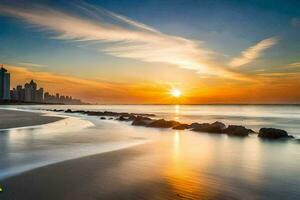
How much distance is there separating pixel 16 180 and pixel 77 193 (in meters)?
2.44

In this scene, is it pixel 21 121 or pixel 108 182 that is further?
pixel 21 121

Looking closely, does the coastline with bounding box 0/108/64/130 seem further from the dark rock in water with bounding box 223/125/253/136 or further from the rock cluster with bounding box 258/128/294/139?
the rock cluster with bounding box 258/128/294/139

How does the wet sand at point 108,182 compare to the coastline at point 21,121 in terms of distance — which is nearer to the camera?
the wet sand at point 108,182

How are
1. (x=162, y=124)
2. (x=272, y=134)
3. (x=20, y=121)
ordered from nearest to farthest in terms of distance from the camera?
(x=272, y=134)
(x=162, y=124)
(x=20, y=121)

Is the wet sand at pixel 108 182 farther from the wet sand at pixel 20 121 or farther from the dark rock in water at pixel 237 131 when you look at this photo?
the wet sand at pixel 20 121

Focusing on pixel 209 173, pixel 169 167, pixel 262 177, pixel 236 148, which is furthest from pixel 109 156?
pixel 236 148

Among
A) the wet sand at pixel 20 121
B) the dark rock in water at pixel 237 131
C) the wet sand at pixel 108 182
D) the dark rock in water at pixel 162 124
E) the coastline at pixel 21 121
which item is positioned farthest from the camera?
the dark rock in water at pixel 162 124

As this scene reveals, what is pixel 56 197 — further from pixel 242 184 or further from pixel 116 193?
pixel 242 184

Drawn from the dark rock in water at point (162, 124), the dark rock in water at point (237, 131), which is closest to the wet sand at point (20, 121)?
the dark rock in water at point (162, 124)

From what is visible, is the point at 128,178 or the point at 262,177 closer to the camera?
the point at 128,178

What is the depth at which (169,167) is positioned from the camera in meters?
11.5

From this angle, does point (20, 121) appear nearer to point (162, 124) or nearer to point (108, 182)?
point (162, 124)

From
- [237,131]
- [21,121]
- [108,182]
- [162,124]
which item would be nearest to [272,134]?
[237,131]

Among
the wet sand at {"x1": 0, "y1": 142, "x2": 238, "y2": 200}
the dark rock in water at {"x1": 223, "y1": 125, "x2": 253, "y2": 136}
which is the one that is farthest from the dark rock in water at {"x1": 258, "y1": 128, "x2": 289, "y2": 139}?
the wet sand at {"x1": 0, "y1": 142, "x2": 238, "y2": 200}
